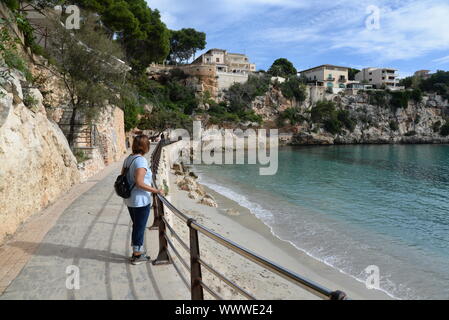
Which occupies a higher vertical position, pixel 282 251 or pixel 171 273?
pixel 171 273

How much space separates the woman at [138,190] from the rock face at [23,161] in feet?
8.54

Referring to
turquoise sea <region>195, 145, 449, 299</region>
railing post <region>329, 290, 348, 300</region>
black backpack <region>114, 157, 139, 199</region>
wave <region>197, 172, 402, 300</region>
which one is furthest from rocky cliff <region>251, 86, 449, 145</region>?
railing post <region>329, 290, 348, 300</region>

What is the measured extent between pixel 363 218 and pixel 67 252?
45.1 feet

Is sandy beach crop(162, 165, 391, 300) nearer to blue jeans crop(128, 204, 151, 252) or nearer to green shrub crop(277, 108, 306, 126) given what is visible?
blue jeans crop(128, 204, 151, 252)

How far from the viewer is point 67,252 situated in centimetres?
480

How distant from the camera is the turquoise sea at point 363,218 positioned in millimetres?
9359

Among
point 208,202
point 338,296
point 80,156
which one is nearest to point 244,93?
point 208,202

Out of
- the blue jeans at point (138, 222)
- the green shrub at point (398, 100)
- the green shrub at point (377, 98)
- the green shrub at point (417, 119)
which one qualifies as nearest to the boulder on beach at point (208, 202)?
the blue jeans at point (138, 222)

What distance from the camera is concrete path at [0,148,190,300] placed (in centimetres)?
357

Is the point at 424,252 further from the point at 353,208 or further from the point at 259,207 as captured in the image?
the point at 259,207

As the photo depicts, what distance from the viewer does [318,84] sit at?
8556cm

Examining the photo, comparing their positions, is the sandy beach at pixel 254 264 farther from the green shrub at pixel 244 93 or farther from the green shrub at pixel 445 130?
the green shrub at pixel 445 130

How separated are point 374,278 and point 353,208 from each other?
8.42m
